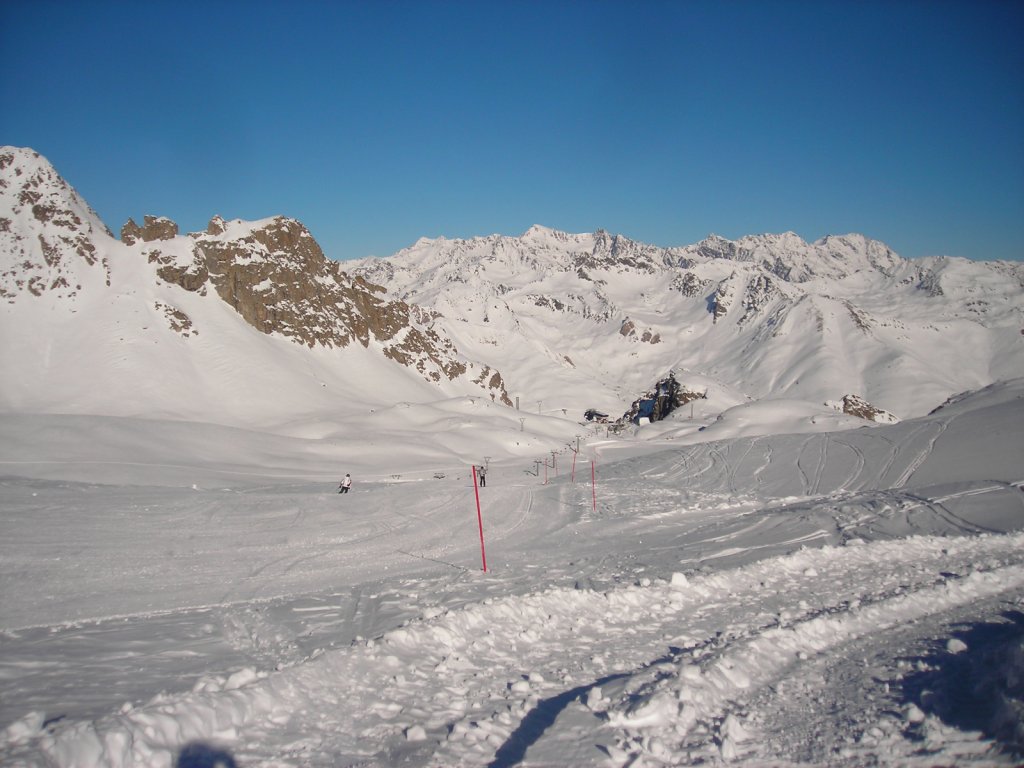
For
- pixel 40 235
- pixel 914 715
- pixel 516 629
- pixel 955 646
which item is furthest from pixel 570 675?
pixel 40 235

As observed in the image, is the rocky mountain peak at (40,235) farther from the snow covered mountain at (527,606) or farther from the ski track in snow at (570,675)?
the ski track in snow at (570,675)

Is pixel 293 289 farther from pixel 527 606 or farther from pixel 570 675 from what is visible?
pixel 570 675

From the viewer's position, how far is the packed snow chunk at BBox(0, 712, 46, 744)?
17.0 feet

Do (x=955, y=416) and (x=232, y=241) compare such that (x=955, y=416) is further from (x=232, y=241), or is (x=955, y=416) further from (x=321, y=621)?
(x=232, y=241)

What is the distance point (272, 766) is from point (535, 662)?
11.2 ft

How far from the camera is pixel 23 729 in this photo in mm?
5305

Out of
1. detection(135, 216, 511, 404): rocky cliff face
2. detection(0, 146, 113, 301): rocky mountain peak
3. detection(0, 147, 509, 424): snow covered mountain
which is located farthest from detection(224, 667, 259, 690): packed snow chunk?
detection(135, 216, 511, 404): rocky cliff face

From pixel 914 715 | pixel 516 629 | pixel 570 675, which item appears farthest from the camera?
pixel 516 629

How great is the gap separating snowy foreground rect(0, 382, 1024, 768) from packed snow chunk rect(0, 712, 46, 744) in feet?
0.07

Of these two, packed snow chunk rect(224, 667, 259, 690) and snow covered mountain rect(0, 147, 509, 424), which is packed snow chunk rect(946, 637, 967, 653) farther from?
snow covered mountain rect(0, 147, 509, 424)

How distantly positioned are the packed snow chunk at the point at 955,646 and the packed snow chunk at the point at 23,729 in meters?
9.82

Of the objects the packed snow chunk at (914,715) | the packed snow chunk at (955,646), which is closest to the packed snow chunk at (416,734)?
the packed snow chunk at (914,715)

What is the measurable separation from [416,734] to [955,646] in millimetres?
6598

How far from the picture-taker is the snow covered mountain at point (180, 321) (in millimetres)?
68875
